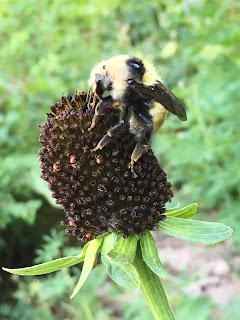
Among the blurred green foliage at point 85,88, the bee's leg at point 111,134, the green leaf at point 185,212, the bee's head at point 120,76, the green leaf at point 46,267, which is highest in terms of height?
the blurred green foliage at point 85,88

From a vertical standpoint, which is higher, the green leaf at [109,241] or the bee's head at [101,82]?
the bee's head at [101,82]

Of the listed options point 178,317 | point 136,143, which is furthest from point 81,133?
point 178,317

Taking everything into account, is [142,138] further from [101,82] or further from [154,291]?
[154,291]

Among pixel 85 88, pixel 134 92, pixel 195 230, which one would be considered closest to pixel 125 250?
pixel 195 230

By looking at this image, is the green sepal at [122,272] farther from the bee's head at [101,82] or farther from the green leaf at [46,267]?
the bee's head at [101,82]

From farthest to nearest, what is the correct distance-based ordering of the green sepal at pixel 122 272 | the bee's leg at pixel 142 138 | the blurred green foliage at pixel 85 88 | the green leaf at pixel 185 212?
the blurred green foliage at pixel 85 88 → the green leaf at pixel 185 212 → the bee's leg at pixel 142 138 → the green sepal at pixel 122 272

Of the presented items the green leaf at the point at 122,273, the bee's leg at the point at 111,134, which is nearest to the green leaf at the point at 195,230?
the green leaf at the point at 122,273

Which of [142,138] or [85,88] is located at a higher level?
[85,88]

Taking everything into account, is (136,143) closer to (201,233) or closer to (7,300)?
(201,233)
